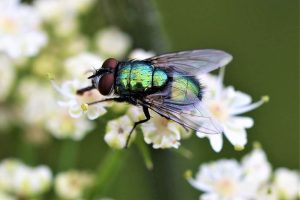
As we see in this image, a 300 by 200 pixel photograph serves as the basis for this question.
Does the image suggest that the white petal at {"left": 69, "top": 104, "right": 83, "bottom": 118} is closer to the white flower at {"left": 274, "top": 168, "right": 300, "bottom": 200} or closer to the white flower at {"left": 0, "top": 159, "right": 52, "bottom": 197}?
the white flower at {"left": 0, "top": 159, "right": 52, "bottom": 197}

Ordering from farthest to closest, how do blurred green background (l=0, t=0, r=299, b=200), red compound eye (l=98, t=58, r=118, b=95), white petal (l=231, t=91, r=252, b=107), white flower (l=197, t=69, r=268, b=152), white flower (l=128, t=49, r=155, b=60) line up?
1. blurred green background (l=0, t=0, r=299, b=200)
2. white flower (l=128, t=49, r=155, b=60)
3. white petal (l=231, t=91, r=252, b=107)
4. white flower (l=197, t=69, r=268, b=152)
5. red compound eye (l=98, t=58, r=118, b=95)

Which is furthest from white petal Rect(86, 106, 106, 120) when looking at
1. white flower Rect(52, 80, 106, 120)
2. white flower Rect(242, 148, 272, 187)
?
white flower Rect(242, 148, 272, 187)

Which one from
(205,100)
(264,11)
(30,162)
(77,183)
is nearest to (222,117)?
(205,100)

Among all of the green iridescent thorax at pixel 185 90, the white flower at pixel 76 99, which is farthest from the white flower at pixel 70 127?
the green iridescent thorax at pixel 185 90

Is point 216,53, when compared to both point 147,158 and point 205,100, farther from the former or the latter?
point 147,158

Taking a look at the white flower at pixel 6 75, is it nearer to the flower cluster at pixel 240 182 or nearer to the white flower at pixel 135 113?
the white flower at pixel 135 113

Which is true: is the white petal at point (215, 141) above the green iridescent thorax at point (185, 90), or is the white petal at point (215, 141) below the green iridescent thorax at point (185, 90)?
below

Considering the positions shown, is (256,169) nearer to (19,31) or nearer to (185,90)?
(185,90)
